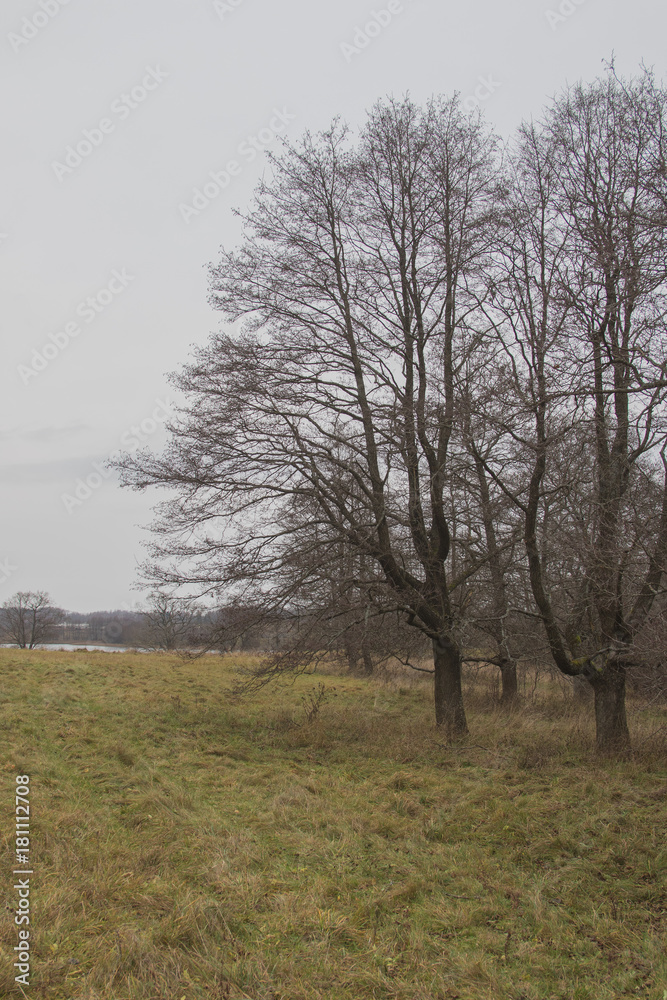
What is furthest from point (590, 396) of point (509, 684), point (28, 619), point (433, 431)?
point (28, 619)

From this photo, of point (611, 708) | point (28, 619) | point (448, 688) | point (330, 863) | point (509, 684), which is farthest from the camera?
point (28, 619)

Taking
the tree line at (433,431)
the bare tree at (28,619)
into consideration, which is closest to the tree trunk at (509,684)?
the tree line at (433,431)

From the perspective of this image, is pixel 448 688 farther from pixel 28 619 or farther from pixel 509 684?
pixel 28 619

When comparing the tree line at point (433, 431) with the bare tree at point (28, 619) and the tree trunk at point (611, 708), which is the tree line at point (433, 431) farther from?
the bare tree at point (28, 619)

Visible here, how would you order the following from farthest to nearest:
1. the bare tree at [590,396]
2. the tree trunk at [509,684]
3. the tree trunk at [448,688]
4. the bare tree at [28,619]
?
1. the bare tree at [28,619]
2. the tree trunk at [509,684]
3. the tree trunk at [448,688]
4. the bare tree at [590,396]

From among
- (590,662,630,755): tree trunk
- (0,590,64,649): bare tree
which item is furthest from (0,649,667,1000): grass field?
(0,590,64,649): bare tree

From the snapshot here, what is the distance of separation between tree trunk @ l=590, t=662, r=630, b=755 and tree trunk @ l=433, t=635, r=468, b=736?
90.2 inches

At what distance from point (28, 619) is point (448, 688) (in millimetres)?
52691

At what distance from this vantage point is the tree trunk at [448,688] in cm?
1050

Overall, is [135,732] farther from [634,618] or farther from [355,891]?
[634,618]

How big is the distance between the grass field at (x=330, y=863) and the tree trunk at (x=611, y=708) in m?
0.32

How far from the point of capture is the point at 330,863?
17.1ft

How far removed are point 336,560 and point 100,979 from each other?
6.67 meters

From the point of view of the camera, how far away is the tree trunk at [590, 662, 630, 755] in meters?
8.91
